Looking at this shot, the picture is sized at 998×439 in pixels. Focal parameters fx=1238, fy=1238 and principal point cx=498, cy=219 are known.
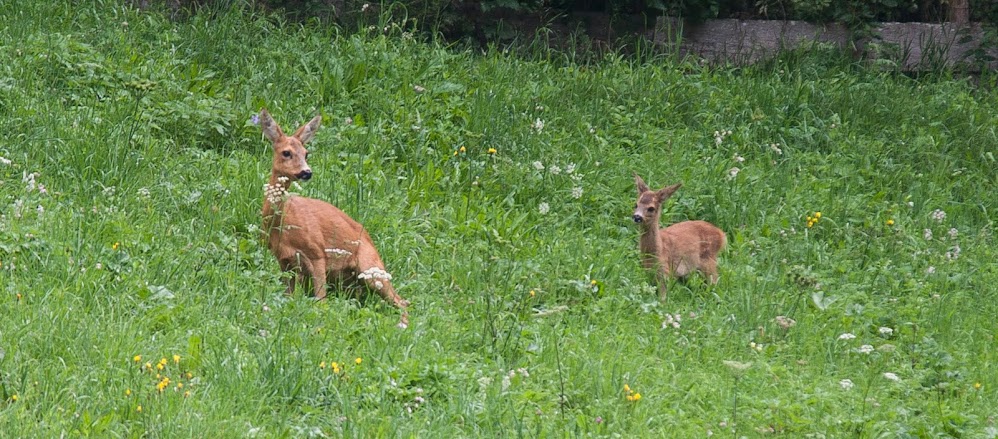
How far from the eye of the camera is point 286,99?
8883mm

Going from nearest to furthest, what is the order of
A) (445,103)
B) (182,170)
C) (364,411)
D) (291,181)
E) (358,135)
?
1. (364,411)
2. (291,181)
3. (182,170)
4. (358,135)
5. (445,103)

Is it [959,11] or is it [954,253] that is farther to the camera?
[959,11]

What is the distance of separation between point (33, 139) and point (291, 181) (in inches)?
62.8

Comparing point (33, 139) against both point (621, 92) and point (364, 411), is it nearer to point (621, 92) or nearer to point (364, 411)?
point (364, 411)

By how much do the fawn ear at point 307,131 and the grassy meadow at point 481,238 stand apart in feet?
1.00

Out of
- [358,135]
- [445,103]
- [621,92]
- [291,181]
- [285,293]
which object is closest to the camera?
[285,293]

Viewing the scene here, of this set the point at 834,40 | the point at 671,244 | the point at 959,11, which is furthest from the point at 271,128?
the point at 959,11

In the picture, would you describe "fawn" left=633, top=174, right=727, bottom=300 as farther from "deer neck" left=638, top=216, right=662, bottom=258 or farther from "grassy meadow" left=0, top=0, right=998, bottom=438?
"grassy meadow" left=0, top=0, right=998, bottom=438

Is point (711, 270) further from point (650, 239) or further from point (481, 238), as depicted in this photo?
point (481, 238)

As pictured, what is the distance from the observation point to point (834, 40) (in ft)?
39.1

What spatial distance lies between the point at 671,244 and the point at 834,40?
203 inches

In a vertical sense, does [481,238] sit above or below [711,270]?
above

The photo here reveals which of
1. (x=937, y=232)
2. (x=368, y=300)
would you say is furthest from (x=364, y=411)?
(x=937, y=232)

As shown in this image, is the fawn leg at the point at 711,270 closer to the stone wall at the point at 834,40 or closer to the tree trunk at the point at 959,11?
the stone wall at the point at 834,40
